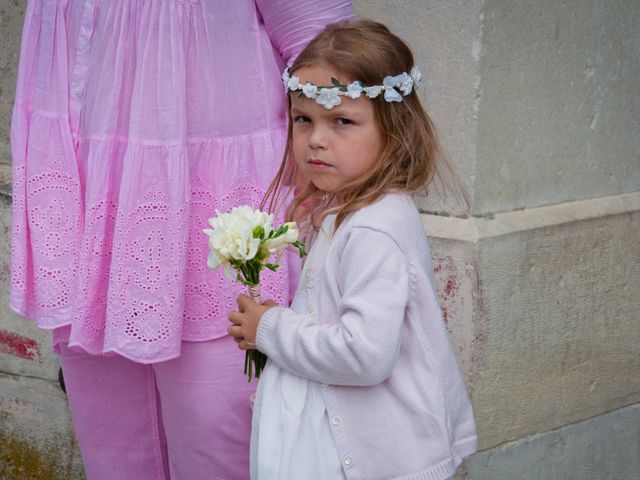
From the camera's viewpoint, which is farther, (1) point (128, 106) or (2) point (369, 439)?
(1) point (128, 106)

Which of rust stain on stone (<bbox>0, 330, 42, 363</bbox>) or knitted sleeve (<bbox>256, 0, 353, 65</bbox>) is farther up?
knitted sleeve (<bbox>256, 0, 353, 65</bbox>)

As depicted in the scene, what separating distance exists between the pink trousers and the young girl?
0.25 metres

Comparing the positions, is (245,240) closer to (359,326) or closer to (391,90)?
(359,326)

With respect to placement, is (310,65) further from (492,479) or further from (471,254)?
(492,479)

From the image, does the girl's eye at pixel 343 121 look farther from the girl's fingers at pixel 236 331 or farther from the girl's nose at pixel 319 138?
the girl's fingers at pixel 236 331

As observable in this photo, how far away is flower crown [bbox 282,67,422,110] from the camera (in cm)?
212

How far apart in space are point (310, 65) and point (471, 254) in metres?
1.06

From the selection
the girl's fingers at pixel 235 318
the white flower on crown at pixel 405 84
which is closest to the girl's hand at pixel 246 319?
the girl's fingers at pixel 235 318

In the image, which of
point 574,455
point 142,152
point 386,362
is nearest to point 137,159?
point 142,152

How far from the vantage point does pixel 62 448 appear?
4164mm

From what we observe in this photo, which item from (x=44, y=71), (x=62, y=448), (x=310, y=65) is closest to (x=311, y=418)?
(x=310, y=65)

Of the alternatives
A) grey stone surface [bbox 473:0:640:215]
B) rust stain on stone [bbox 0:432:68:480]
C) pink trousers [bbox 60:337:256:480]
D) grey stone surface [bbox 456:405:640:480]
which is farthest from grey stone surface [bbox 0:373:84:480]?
grey stone surface [bbox 473:0:640:215]

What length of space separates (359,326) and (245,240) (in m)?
0.29

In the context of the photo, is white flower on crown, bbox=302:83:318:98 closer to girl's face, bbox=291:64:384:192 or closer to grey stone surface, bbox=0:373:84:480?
girl's face, bbox=291:64:384:192
